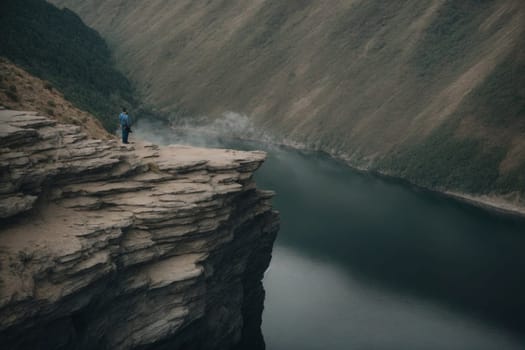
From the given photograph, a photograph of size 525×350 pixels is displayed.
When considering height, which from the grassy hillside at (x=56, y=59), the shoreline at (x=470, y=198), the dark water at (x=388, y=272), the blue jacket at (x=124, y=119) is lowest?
the dark water at (x=388, y=272)

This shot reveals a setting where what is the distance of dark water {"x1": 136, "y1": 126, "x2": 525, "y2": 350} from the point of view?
4744 cm

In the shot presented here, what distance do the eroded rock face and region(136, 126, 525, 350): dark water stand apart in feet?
38.4

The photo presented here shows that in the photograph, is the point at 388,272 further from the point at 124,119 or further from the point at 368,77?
the point at 368,77

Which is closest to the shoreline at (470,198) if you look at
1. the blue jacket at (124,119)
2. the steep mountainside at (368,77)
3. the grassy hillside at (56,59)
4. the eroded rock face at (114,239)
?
the steep mountainside at (368,77)

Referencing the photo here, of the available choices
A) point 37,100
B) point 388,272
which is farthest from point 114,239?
point 388,272

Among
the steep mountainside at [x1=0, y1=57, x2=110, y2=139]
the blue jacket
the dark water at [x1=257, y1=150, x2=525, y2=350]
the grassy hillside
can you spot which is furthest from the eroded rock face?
the grassy hillside

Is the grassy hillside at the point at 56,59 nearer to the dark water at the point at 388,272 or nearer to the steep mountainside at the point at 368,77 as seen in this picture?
the steep mountainside at the point at 368,77

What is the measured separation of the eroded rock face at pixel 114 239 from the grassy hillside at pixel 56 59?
32612 mm

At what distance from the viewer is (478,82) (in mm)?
101875

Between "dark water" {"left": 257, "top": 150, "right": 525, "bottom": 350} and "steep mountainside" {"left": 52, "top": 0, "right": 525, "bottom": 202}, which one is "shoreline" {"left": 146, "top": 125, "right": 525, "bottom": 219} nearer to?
"steep mountainside" {"left": 52, "top": 0, "right": 525, "bottom": 202}

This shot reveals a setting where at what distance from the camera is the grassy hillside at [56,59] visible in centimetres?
7110

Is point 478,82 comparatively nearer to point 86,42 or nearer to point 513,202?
point 513,202

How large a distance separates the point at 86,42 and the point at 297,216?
93.4m

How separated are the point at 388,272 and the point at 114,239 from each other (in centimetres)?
3757
